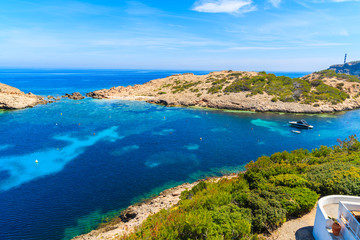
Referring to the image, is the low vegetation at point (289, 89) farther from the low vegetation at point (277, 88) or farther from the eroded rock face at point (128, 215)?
the eroded rock face at point (128, 215)

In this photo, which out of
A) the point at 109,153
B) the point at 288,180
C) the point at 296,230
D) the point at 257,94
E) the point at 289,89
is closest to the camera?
the point at 296,230

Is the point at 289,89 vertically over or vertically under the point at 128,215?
over

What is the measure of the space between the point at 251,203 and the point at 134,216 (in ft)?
39.1

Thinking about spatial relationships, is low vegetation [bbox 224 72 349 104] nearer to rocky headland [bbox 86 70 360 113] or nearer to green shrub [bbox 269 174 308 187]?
rocky headland [bbox 86 70 360 113]

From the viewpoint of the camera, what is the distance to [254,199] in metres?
16.0

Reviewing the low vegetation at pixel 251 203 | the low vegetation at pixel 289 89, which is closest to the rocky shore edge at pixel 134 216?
the low vegetation at pixel 251 203

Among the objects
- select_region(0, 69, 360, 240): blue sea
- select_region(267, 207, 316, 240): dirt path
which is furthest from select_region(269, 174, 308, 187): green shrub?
select_region(0, 69, 360, 240): blue sea

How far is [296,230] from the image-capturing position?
15.0 meters

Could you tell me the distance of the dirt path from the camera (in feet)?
47.0

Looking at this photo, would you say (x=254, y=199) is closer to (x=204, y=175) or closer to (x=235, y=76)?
(x=204, y=175)

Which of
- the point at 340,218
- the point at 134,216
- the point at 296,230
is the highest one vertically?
the point at 340,218

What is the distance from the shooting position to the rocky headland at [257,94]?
7269 cm

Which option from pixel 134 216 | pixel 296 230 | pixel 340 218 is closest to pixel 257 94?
pixel 296 230

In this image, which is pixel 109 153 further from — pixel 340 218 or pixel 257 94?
pixel 257 94
